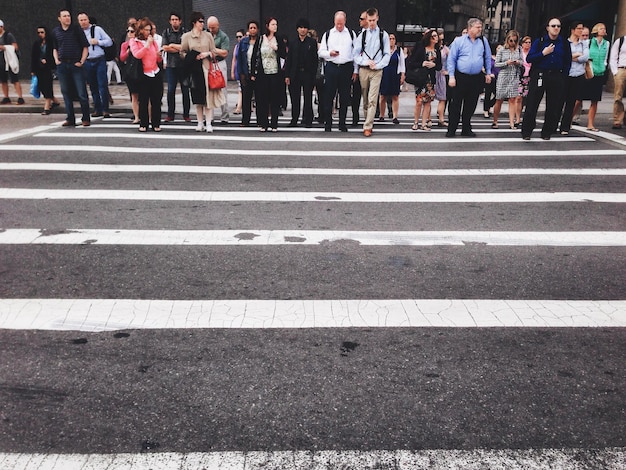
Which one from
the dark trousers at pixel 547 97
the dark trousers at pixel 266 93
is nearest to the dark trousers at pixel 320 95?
the dark trousers at pixel 266 93

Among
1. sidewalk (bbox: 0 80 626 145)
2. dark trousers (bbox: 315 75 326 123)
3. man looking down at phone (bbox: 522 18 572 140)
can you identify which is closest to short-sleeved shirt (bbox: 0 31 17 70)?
sidewalk (bbox: 0 80 626 145)

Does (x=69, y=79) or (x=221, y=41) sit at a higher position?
(x=221, y=41)

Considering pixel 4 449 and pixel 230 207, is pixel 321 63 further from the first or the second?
pixel 4 449

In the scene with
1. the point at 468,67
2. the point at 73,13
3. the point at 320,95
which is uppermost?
the point at 73,13

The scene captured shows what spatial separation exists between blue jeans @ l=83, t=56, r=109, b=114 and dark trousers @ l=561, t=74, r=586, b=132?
10446 mm

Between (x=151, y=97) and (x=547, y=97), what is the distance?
8.08 meters

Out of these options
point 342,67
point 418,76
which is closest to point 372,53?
point 342,67

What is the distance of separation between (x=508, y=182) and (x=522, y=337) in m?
5.08

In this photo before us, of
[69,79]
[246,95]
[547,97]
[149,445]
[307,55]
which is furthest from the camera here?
[307,55]

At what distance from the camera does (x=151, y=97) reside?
12.7m

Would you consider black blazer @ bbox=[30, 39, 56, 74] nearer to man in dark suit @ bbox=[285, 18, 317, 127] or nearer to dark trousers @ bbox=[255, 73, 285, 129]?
dark trousers @ bbox=[255, 73, 285, 129]

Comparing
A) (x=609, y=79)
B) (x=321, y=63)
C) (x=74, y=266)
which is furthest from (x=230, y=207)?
(x=609, y=79)

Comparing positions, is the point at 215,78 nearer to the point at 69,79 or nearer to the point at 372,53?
the point at 69,79

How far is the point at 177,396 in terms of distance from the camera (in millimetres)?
3285
